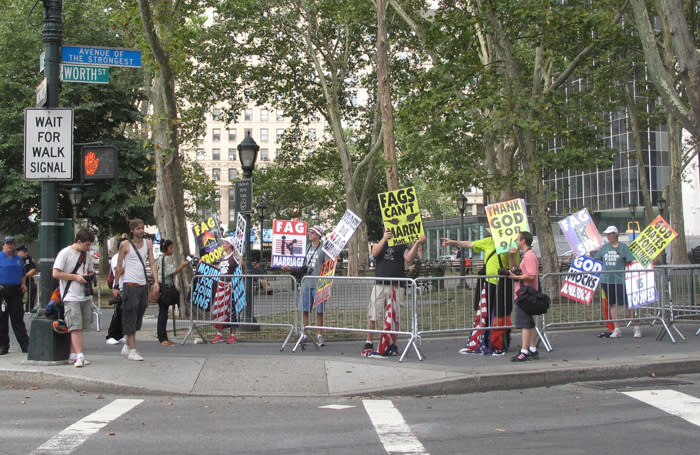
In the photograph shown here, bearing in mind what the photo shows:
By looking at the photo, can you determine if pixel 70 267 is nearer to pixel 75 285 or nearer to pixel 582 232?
pixel 75 285

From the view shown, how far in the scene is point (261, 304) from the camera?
496 inches

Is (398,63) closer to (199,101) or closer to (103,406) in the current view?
(199,101)

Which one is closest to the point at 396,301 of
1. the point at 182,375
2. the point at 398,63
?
the point at 182,375

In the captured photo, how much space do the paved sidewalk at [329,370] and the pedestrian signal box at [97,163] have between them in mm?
2575

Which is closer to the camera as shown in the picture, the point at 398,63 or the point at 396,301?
the point at 396,301

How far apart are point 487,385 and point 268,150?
95.1m

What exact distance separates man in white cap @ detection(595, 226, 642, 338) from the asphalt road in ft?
11.1

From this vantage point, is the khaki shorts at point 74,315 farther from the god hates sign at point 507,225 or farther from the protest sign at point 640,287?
the protest sign at point 640,287

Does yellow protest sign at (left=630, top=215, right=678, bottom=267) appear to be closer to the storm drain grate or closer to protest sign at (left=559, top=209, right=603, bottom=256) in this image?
protest sign at (left=559, top=209, right=603, bottom=256)

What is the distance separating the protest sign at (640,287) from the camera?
Answer: 40.1 feet

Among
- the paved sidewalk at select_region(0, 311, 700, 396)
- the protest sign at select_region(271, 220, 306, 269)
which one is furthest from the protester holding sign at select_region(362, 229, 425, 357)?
the protest sign at select_region(271, 220, 306, 269)

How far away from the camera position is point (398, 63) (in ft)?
115

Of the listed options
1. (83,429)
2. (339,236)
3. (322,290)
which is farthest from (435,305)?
(83,429)

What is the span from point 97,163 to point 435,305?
526 centimetres
